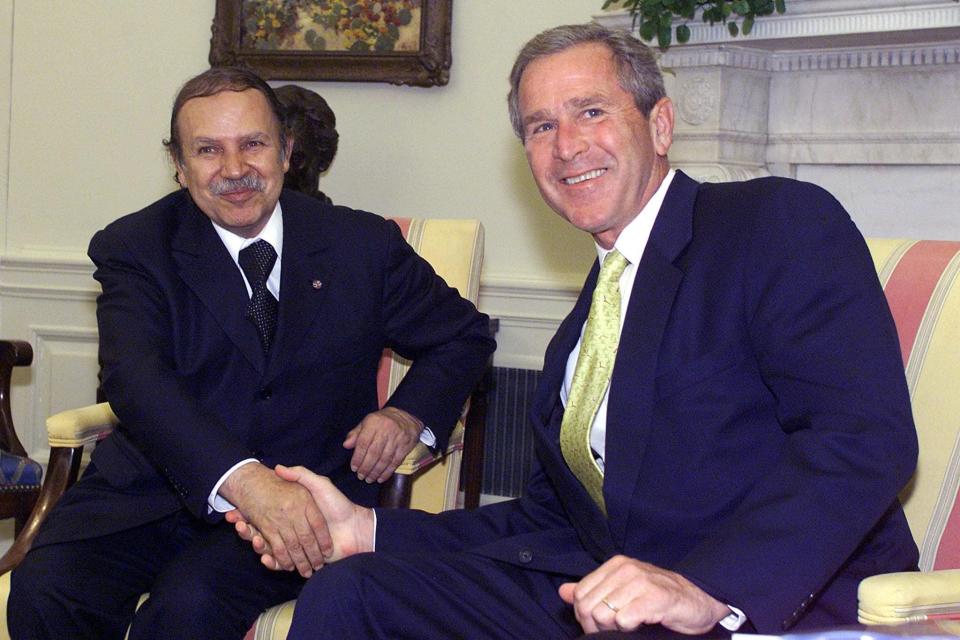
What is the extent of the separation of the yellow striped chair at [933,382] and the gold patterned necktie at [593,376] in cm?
55

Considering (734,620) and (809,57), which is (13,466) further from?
(809,57)

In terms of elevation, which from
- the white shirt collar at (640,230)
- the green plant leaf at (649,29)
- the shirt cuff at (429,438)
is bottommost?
the shirt cuff at (429,438)

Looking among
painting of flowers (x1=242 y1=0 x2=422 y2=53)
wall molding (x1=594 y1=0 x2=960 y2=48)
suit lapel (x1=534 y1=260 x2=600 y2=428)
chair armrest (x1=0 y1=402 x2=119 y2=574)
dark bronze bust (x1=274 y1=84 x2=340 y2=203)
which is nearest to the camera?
suit lapel (x1=534 y1=260 x2=600 y2=428)

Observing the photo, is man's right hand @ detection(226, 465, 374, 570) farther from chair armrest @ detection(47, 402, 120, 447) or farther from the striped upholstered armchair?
the striped upholstered armchair

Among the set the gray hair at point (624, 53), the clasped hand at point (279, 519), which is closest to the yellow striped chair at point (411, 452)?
the clasped hand at point (279, 519)

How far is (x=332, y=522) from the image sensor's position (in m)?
1.98

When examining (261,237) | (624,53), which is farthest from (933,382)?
(261,237)

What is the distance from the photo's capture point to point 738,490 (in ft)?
5.40

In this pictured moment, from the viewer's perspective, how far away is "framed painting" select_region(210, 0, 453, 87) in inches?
155

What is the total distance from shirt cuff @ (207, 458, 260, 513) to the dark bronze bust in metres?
1.47

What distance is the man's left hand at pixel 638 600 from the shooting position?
4.43 ft

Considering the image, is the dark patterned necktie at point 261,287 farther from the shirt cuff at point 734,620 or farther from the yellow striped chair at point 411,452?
the shirt cuff at point 734,620

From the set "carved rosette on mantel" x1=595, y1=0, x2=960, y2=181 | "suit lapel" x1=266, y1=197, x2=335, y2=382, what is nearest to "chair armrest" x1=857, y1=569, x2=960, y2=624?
"suit lapel" x1=266, y1=197, x2=335, y2=382

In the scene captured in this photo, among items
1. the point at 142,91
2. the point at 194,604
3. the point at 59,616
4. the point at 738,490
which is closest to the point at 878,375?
the point at 738,490
